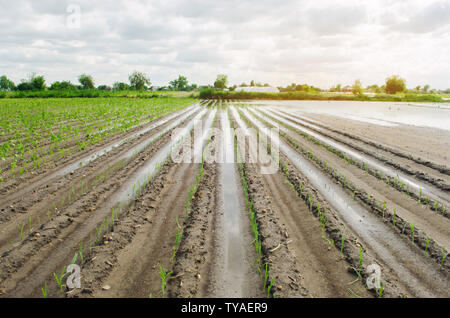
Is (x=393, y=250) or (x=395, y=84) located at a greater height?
(x=395, y=84)

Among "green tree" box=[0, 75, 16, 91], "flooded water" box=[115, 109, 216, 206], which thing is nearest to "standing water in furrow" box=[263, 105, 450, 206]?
"flooded water" box=[115, 109, 216, 206]

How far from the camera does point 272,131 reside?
618 inches

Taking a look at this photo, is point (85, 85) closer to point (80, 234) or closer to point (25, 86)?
point (25, 86)

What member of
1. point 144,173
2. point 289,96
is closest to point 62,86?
point 289,96

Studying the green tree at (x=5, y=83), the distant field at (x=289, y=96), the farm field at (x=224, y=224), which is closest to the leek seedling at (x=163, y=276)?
the farm field at (x=224, y=224)

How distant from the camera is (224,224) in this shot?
5004mm

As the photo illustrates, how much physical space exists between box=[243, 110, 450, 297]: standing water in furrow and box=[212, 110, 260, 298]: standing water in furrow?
1.99 metres

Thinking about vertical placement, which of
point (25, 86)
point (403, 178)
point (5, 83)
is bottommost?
point (403, 178)

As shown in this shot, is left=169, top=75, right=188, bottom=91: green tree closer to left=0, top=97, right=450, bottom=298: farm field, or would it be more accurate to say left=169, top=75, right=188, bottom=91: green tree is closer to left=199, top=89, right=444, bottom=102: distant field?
left=199, top=89, right=444, bottom=102: distant field

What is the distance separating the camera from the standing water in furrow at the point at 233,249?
11.1 ft

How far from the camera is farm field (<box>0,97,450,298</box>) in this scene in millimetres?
3445

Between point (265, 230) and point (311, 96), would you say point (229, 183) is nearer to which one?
point (265, 230)

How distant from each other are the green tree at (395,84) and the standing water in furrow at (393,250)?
343 feet

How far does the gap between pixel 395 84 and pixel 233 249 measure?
4279 inches
